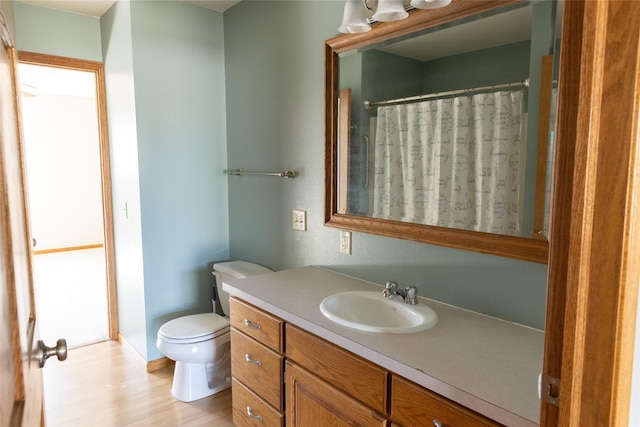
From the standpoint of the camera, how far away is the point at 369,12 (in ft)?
5.66

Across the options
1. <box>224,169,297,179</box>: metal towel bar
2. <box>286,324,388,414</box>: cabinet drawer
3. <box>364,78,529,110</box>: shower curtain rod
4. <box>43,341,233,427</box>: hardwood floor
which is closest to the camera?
<box>286,324,388,414</box>: cabinet drawer

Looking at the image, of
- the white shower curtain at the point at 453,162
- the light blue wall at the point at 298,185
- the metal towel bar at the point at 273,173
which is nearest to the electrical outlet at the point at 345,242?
the light blue wall at the point at 298,185

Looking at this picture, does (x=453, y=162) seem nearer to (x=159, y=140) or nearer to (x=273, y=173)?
(x=273, y=173)

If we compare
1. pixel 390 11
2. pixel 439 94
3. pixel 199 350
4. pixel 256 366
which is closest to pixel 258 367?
pixel 256 366

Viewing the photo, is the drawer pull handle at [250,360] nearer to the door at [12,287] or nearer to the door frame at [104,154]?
the door at [12,287]

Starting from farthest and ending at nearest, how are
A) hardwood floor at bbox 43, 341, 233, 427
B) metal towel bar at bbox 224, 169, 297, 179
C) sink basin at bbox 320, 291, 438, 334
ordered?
metal towel bar at bbox 224, 169, 297, 179, hardwood floor at bbox 43, 341, 233, 427, sink basin at bbox 320, 291, 438, 334

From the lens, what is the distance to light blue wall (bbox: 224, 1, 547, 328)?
149 centimetres

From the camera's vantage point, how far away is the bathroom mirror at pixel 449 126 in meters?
1.33

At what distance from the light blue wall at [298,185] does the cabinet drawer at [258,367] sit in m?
0.58

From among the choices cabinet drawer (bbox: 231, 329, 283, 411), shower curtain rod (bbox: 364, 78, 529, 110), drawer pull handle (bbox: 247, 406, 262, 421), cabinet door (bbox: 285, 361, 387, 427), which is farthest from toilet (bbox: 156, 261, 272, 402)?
shower curtain rod (bbox: 364, 78, 529, 110)

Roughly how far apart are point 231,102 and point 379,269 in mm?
1714

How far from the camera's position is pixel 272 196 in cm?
255

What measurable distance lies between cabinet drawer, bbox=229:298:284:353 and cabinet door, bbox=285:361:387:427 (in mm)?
119

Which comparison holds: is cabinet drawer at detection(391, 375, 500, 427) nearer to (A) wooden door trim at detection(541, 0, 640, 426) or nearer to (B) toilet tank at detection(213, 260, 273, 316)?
(A) wooden door trim at detection(541, 0, 640, 426)
